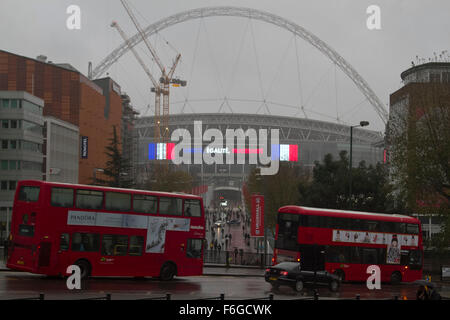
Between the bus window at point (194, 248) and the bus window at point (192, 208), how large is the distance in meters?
1.27

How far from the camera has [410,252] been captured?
109 feet

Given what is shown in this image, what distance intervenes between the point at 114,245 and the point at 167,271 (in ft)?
11.0

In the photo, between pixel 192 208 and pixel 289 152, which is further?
pixel 289 152

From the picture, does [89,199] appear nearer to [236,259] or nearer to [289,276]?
[289,276]

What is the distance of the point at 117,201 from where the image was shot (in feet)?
80.1

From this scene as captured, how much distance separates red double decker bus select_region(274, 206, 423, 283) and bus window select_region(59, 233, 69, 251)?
1131cm

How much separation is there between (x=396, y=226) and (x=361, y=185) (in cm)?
1420

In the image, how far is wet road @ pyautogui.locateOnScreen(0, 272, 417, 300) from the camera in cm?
1950

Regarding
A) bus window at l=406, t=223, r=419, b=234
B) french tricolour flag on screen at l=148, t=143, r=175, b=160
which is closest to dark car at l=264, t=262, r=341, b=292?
bus window at l=406, t=223, r=419, b=234

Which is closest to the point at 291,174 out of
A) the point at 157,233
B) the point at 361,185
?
the point at 361,185

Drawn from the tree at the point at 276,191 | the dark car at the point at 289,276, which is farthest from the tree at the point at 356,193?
the dark car at the point at 289,276

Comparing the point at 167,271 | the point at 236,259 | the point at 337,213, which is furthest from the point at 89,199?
the point at 236,259

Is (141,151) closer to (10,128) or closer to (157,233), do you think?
(10,128)

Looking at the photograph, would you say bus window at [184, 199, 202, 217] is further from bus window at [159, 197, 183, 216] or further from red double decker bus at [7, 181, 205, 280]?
bus window at [159, 197, 183, 216]
